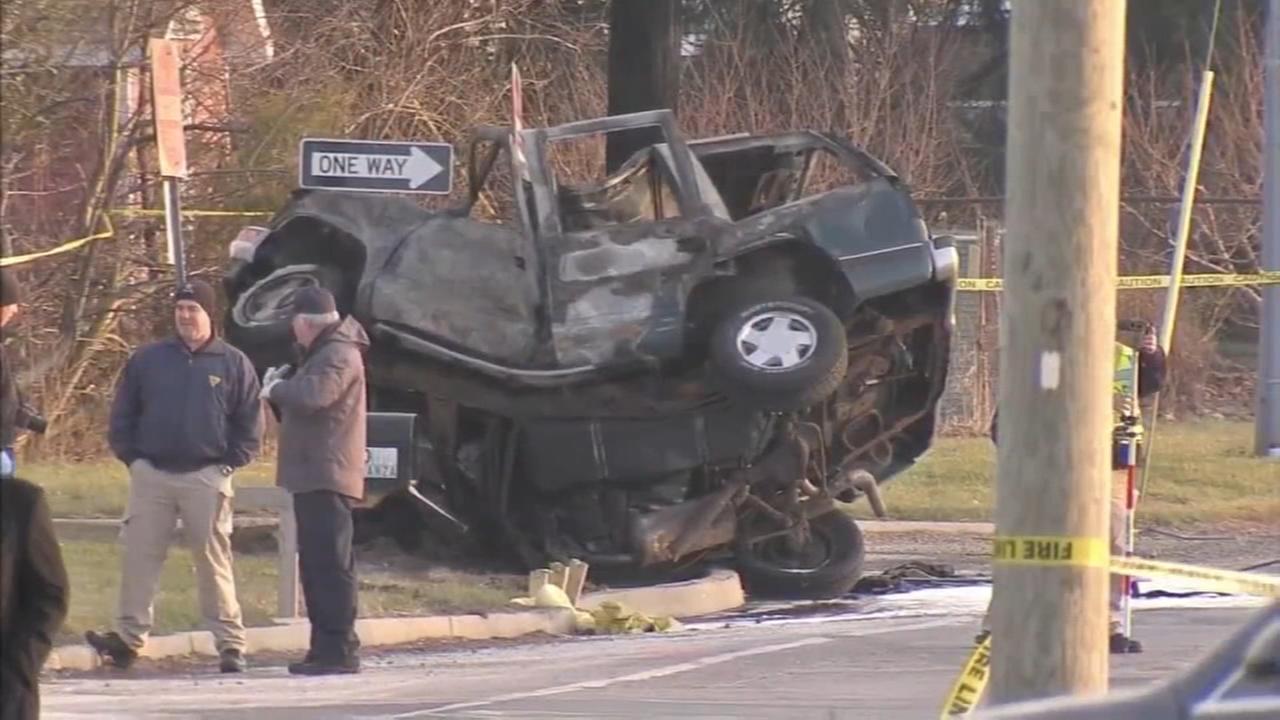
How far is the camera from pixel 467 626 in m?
12.1

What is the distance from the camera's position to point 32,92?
1973cm

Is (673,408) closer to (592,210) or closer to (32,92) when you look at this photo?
(592,210)

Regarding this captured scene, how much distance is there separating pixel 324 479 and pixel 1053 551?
501 cm

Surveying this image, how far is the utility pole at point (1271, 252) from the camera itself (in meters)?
21.9

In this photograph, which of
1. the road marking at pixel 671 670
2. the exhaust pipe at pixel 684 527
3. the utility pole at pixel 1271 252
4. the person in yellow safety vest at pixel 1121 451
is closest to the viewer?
the road marking at pixel 671 670

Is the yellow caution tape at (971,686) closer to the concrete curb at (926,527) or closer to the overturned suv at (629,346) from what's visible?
the overturned suv at (629,346)

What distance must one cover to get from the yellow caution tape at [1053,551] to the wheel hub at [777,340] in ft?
22.3

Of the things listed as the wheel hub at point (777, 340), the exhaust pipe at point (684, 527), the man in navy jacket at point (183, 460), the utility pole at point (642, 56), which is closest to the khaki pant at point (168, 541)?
the man in navy jacket at point (183, 460)

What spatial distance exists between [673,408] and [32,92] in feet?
28.0

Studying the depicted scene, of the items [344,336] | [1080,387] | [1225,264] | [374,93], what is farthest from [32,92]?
[1225,264]

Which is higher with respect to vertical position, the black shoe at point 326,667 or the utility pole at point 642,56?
the utility pole at point 642,56

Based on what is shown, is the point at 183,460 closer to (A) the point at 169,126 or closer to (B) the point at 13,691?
(A) the point at 169,126

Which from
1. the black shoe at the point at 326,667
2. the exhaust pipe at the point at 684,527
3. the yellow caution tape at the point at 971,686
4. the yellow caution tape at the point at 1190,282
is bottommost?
the black shoe at the point at 326,667

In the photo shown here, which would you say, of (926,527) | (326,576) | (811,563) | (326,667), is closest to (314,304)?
(326,576)
